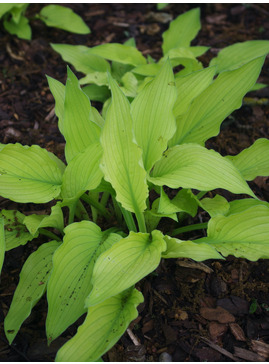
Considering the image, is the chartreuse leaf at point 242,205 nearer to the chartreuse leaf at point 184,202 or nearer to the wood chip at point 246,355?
the chartreuse leaf at point 184,202

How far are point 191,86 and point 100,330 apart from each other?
4.40 feet

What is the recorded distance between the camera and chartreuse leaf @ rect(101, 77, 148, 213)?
180cm

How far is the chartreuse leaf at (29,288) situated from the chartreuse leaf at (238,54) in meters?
1.71

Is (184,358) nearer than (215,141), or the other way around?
(184,358)

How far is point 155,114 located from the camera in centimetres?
207

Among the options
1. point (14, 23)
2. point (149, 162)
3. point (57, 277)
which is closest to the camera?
point (57, 277)

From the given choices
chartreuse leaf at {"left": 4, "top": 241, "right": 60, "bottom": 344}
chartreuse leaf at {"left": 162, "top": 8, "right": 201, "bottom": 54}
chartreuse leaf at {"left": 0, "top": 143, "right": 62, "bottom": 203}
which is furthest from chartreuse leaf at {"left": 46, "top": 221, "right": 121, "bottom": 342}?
chartreuse leaf at {"left": 162, "top": 8, "right": 201, "bottom": 54}

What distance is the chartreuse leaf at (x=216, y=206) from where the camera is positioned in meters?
2.08

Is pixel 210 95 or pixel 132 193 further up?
pixel 210 95

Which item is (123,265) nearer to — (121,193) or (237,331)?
(121,193)

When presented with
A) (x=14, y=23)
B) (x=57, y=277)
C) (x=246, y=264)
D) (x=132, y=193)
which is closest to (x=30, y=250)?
(x=57, y=277)

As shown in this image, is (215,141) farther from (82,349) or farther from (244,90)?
(82,349)

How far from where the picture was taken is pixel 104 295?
161cm

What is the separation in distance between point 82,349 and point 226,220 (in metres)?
0.86
